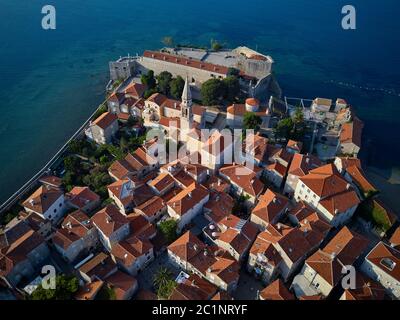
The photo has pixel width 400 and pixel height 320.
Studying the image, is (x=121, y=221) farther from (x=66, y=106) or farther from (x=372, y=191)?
(x=66, y=106)

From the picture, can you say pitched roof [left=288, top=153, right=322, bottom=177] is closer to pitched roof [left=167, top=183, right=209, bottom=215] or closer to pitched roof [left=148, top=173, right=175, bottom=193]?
pitched roof [left=167, top=183, right=209, bottom=215]

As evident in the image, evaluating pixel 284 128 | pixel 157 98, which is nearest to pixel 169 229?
pixel 284 128

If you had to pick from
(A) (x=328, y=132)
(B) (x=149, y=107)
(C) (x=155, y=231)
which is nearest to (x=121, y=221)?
(C) (x=155, y=231)

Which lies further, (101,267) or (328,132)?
(328,132)

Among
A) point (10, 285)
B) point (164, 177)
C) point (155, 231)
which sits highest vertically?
point (164, 177)

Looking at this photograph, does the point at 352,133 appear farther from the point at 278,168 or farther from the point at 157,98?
the point at 157,98

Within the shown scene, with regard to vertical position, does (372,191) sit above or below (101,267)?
above
